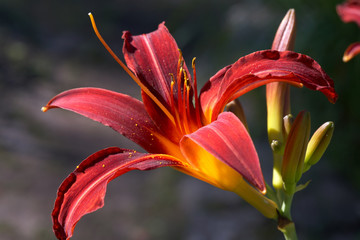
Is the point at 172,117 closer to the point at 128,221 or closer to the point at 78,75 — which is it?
the point at 128,221

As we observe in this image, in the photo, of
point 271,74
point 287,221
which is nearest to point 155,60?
point 271,74

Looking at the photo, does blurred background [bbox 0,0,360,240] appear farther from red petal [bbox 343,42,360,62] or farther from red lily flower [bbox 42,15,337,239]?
red lily flower [bbox 42,15,337,239]

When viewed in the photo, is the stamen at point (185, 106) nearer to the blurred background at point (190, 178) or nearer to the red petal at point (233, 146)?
the red petal at point (233, 146)

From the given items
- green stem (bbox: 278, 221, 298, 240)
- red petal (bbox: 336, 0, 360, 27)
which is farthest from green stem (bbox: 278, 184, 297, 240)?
red petal (bbox: 336, 0, 360, 27)

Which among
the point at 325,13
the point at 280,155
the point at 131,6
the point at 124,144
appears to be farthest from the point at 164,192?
the point at 131,6

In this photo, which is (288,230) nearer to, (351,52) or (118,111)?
(118,111)

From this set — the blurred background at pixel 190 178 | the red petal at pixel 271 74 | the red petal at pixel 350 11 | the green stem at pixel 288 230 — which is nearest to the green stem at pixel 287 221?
the green stem at pixel 288 230
